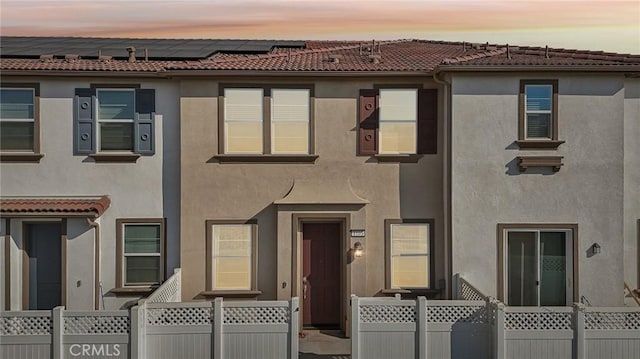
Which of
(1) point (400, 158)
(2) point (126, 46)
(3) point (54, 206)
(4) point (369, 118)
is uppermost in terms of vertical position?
(2) point (126, 46)

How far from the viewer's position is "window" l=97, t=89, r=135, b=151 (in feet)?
52.9

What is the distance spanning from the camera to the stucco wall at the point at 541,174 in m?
15.4

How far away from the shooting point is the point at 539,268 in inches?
616

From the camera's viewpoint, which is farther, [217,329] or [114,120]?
[114,120]

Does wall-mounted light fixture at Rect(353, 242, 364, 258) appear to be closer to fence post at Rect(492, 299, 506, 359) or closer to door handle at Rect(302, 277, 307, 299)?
door handle at Rect(302, 277, 307, 299)

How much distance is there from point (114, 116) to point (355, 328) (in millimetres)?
7173

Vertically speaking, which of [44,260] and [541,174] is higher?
[541,174]

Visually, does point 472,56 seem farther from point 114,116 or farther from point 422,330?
point 114,116

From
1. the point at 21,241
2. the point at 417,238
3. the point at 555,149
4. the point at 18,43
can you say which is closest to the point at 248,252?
the point at 417,238

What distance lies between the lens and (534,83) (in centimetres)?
1546

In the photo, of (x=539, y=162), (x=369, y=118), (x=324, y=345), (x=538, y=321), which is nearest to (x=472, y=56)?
(x=369, y=118)

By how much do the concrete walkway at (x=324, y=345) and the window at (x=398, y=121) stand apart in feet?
13.2

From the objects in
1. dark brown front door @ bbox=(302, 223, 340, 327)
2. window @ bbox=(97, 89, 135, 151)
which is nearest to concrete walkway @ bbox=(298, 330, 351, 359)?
dark brown front door @ bbox=(302, 223, 340, 327)

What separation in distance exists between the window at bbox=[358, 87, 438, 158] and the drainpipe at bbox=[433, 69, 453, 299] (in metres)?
0.38
